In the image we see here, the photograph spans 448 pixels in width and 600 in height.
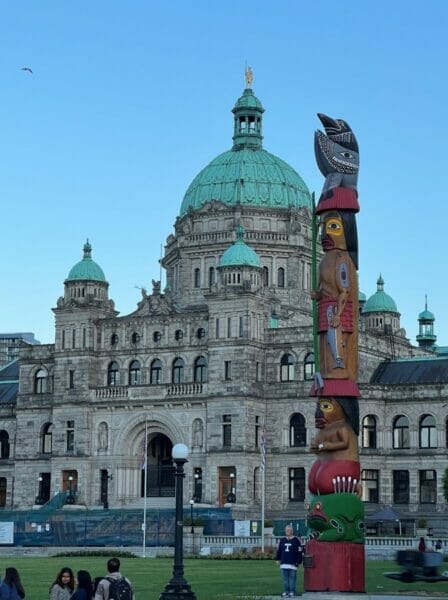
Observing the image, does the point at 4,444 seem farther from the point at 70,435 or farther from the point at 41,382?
the point at 70,435

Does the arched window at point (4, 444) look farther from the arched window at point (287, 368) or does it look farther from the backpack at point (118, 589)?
the backpack at point (118, 589)

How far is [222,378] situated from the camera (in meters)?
97.6

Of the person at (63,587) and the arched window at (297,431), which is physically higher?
the arched window at (297,431)

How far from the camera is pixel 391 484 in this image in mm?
97875

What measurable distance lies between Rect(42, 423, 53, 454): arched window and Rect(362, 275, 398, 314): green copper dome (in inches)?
1121

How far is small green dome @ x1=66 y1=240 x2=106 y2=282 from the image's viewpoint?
106000 millimetres

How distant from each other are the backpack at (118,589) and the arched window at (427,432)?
7165 centimetres

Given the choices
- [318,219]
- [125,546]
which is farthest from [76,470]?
[318,219]

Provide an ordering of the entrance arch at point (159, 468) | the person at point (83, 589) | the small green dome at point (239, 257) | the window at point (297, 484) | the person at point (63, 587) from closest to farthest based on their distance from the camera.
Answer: the person at point (83, 589) → the person at point (63, 587) → the window at point (297, 484) → the small green dome at point (239, 257) → the entrance arch at point (159, 468)

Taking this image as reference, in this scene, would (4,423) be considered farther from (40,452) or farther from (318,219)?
(318,219)

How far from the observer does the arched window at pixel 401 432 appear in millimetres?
98188

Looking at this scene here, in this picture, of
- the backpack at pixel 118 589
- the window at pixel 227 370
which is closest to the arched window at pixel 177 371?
the window at pixel 227 370

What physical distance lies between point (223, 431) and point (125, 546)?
50.7 ft

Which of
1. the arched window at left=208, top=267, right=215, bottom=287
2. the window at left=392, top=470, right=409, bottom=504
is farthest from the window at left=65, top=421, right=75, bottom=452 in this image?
the window at left=392, top=470, right=409, bottom=504
